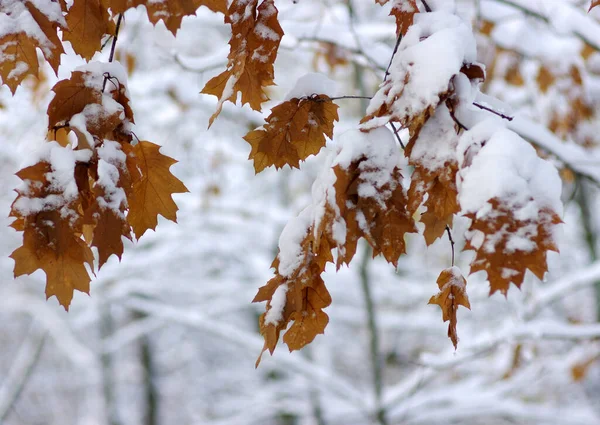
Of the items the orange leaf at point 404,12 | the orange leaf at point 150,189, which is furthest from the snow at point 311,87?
the orange leaf at point 150,189

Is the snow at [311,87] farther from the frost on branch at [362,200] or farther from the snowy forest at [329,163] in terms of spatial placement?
the frost on branch at [362,200]

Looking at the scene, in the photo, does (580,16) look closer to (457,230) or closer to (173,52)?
(173,52)

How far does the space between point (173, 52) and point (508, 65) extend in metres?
2.52

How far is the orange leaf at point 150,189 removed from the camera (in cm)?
92

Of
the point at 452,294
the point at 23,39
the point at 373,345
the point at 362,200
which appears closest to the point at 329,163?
the point at 362,200

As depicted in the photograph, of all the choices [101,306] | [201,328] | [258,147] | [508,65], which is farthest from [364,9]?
[258,147]

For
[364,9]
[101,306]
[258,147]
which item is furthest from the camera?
[101,306]

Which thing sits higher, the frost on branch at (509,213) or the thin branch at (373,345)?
the thin branch at (373,345)

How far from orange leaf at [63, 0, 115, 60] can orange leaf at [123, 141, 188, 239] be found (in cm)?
19

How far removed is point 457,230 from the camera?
5.75 m

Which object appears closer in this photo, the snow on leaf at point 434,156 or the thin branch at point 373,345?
the snow on leaf at point 434,156

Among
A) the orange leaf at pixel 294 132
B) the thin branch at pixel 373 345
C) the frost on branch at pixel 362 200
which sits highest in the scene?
the thin branch at pixel 373 345

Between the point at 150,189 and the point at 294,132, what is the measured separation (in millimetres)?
287

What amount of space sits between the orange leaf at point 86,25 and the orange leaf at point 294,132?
1.03 feet
